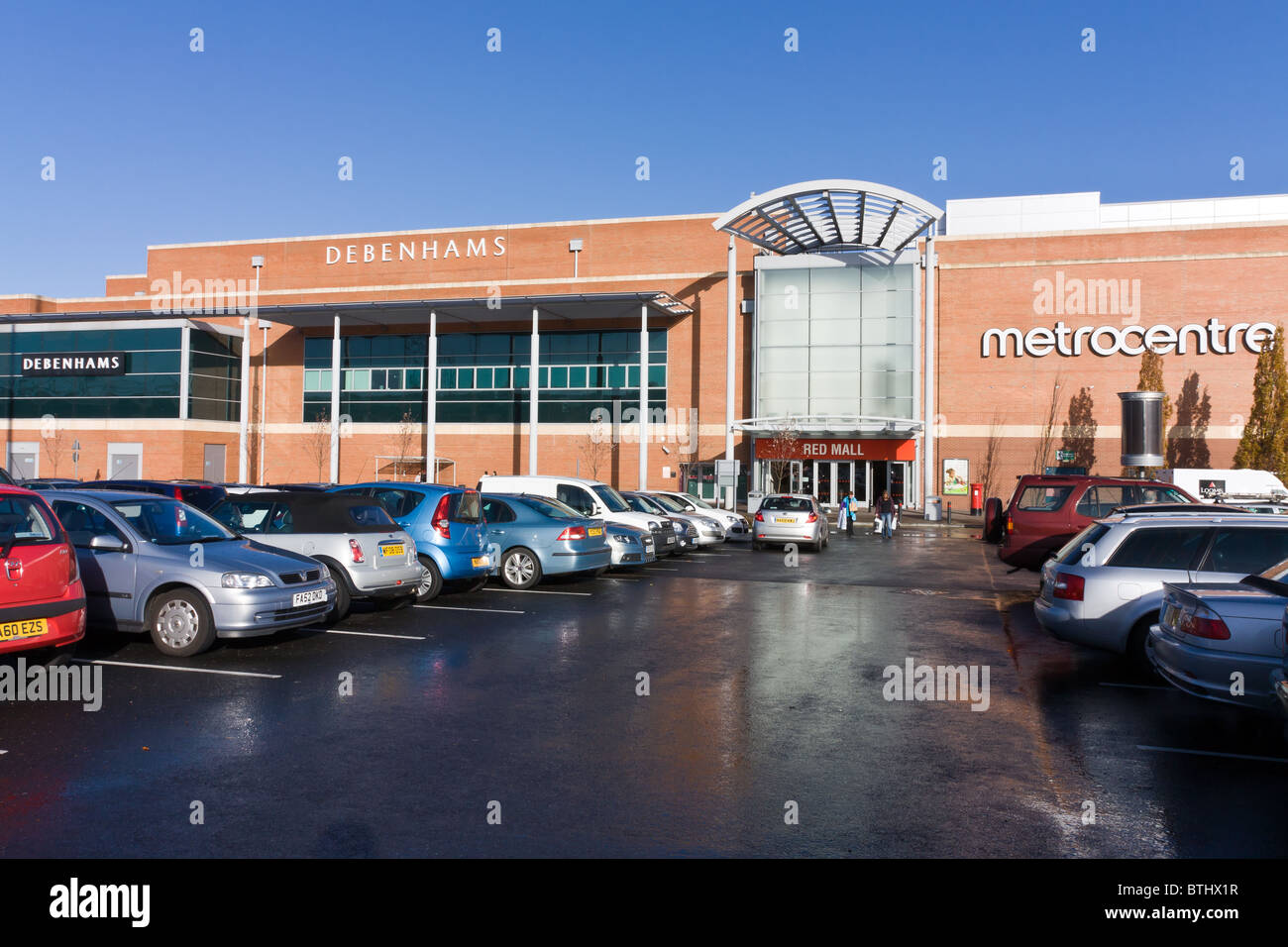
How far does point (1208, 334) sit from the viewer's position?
40.0 meters

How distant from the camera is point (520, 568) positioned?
14.9 metres

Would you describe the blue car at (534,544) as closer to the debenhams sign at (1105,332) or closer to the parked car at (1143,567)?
the parked car at (1143,567)

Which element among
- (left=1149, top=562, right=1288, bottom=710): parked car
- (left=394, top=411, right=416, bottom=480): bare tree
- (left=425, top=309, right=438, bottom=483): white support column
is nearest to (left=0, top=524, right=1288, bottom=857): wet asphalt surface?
(left=1149, top=562, right=1288, bottom=710): parked car

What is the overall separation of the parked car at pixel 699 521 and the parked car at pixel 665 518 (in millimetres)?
367

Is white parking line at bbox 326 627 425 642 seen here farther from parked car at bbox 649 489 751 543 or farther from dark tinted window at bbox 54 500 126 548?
parked car at bbox 649 489 751 543

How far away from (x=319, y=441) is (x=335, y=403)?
3817 millimetres

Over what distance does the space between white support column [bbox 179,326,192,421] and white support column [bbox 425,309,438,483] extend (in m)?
10.6

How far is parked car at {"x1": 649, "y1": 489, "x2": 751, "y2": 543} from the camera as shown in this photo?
25980 mm

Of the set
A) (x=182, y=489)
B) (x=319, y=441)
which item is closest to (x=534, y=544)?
(x=182, y=489)

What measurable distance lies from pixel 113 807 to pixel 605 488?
14.6 metres

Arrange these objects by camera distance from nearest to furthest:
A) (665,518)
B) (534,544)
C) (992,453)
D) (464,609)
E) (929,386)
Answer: (464,609)
(534,544)
(665,518)
(929,386)
(992,453)

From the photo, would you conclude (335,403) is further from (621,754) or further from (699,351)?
(621,754)
